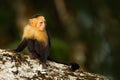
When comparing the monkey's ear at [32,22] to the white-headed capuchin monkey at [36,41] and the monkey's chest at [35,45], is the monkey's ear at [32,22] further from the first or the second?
the monkey's chest at [35,45]

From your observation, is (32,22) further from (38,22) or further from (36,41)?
(36,41)

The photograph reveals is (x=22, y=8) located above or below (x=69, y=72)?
above

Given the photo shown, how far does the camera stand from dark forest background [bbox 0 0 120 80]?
28.8 feet

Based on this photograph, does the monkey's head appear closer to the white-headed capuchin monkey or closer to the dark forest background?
the white-headed capuchin monkey

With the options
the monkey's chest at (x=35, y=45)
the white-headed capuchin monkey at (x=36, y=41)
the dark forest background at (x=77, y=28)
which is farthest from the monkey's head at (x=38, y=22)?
the dark forest background at (x=77, y=28)

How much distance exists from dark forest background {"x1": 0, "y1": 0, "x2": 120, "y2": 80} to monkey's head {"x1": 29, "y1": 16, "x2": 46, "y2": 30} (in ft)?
10.0

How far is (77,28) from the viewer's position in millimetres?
10047

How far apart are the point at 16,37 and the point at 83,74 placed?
13.7 ft

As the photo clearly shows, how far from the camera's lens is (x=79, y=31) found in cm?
994

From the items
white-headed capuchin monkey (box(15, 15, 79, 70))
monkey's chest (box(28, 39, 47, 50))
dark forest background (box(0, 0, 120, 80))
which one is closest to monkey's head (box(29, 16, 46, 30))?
white-headed capuchin monkey (box(15, 15, 79, 70))

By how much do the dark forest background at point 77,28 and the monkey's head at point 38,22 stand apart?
3055mm

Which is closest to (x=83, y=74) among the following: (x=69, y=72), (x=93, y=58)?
(x=69, y=72)

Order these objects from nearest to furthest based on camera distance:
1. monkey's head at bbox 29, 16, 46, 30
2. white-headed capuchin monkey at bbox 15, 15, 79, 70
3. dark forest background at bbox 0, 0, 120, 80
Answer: monkey's head at bbox 29, 16, 46, 30, white-headed capuchin monkey at bbox 15, 15, 79, 70, dark forest background at bbox 0, 0, 120, 80

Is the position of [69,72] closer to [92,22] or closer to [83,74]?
[83,74]
